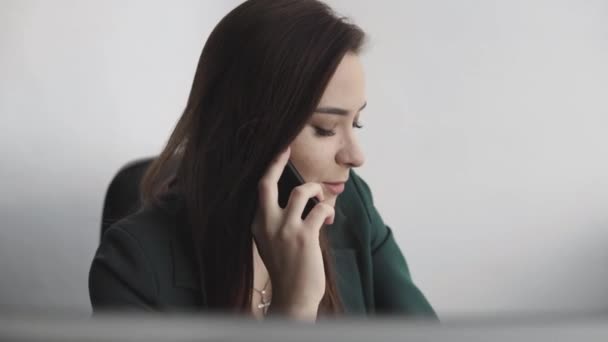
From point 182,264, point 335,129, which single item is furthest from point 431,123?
point 182,264

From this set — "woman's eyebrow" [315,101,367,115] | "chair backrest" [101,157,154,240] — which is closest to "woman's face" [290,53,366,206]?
"woman's eyebrow" [315,101,367,115]

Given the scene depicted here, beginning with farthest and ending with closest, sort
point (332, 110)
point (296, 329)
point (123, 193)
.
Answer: point (123, 193) → point (332, 110) → point (296, 329)

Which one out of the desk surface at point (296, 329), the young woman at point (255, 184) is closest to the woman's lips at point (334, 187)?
the young woman at point (255, 184)

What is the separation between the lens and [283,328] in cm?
15

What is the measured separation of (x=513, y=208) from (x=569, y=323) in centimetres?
21

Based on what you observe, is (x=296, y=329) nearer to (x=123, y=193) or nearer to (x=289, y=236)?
(x=289, y=236)

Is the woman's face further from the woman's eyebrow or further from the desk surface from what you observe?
the desk surface

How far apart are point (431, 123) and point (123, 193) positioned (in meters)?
0.21

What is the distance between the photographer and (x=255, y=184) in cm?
37

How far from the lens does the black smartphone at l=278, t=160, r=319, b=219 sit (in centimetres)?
38

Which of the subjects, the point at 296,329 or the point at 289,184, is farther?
the point at 289,184

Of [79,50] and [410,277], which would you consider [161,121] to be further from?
[410,277]

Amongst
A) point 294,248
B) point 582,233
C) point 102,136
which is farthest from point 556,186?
point 102,136

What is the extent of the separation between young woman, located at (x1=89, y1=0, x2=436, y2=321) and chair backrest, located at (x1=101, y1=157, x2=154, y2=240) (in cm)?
3
